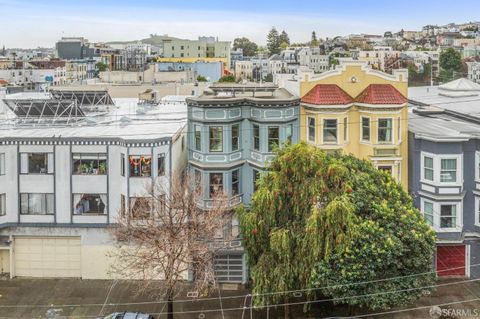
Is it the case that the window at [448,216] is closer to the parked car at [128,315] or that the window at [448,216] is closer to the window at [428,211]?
the window at [428,211]

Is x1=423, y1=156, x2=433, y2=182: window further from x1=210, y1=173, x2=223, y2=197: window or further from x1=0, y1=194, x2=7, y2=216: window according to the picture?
x1=0, y1=194, x2=7, y2=216: window

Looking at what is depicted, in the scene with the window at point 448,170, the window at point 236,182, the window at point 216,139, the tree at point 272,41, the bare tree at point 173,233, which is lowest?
the bare tree at point 173,233

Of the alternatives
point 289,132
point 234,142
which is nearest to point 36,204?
point 234,142

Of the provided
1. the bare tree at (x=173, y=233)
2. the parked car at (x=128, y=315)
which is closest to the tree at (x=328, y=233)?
the bare tree at (x=173, y=233)

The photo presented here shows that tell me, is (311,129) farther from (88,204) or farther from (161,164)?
(88,204)

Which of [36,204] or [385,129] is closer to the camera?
[36,204]

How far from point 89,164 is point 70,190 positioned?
177 cm

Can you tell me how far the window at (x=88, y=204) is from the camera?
3169 cm

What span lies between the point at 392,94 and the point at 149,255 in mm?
15851

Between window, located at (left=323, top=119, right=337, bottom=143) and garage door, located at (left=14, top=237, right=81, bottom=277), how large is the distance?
584 inches

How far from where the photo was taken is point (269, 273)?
25.1 meters

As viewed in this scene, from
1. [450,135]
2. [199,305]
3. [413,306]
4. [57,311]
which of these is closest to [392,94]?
[450,135]

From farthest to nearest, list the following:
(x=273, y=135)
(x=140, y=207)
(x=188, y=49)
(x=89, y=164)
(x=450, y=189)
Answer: (x=188, y=49)
(x=89, y=164)
(x=273, y=135)
(x=450, y=189)
(x=140, y=207)

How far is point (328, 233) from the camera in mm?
24438
